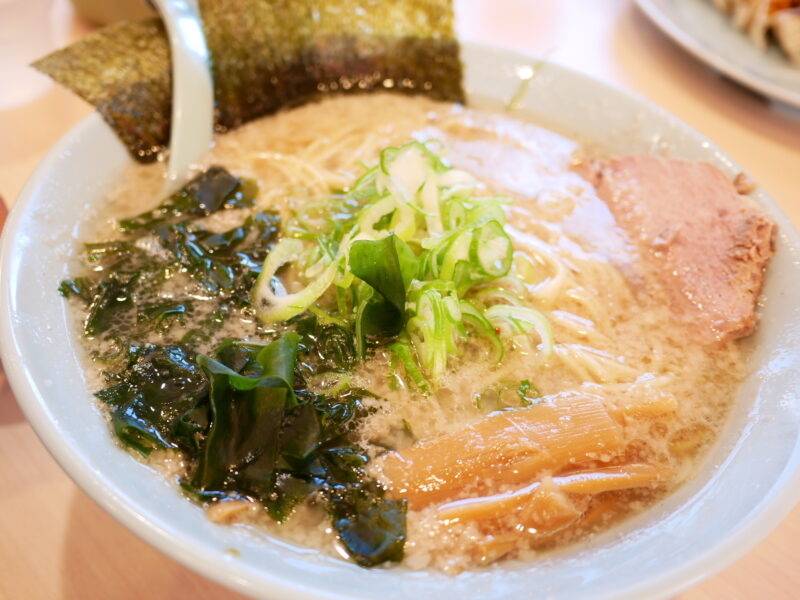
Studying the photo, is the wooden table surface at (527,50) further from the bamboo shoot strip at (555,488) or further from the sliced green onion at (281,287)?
the sliced green onion at (281,287)

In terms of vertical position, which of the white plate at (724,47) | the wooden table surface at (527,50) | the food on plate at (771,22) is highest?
the food on plate at (771,22)

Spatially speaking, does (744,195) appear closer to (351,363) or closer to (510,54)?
(510,54)

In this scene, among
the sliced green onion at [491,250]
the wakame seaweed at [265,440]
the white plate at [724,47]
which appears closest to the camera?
the wakame seaweed at [265,440]

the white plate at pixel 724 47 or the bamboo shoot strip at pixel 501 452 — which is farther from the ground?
the white plate at pixel 724 47

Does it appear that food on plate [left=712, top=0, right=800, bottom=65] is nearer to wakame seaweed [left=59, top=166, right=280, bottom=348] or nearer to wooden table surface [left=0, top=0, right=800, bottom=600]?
wooden table surface [left=0, top=0, right=800, bottom=600]

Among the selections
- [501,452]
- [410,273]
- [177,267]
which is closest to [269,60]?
[177,267]

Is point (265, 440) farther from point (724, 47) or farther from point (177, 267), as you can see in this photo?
point (724, 47)

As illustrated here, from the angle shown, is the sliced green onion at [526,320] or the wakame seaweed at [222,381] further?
the sliced green onion at [526,320]

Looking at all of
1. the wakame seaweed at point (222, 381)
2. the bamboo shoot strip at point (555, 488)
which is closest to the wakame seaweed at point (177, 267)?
the wakame seaweed at point (222, 381)
